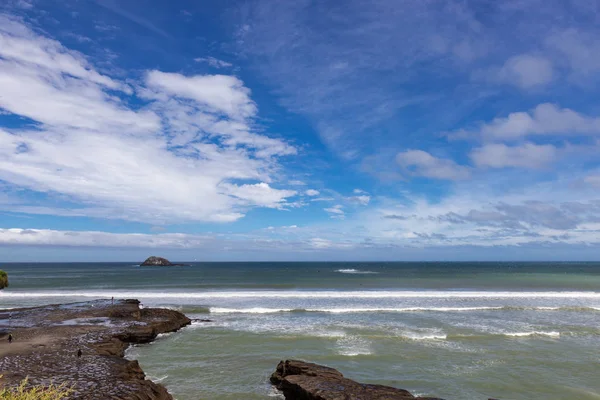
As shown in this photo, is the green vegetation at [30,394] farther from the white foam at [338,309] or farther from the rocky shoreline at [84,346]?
the white foam at [338,309]

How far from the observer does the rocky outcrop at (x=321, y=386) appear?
11.7 meters

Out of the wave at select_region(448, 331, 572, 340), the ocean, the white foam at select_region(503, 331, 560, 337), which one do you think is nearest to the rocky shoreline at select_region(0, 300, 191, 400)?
the ocean

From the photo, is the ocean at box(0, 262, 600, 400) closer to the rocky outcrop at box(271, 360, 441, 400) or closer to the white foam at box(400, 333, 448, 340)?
the white foam at box(400, 333, 448, 340)

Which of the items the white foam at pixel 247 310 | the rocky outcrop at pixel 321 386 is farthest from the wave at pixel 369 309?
the rocky outcrop at pixel 321 386

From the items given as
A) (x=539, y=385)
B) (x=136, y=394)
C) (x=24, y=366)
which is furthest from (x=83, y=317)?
(x=539, y=385)

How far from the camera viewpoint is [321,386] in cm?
1255

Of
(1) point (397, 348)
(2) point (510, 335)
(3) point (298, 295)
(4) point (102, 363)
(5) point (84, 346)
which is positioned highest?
(4) point (102, 363)

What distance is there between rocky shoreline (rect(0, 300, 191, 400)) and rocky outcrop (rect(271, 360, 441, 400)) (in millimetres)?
Answer: 4534

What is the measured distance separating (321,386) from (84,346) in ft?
44.0

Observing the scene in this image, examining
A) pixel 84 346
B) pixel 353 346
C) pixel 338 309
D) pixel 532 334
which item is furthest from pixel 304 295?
pixel 84 346

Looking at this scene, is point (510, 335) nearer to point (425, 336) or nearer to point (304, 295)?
point (425, 336)

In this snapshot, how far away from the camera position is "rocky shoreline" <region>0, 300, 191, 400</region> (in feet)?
40.7

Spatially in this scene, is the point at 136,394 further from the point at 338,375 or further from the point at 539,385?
the point at 539,385

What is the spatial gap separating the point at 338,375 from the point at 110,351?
1246cm
